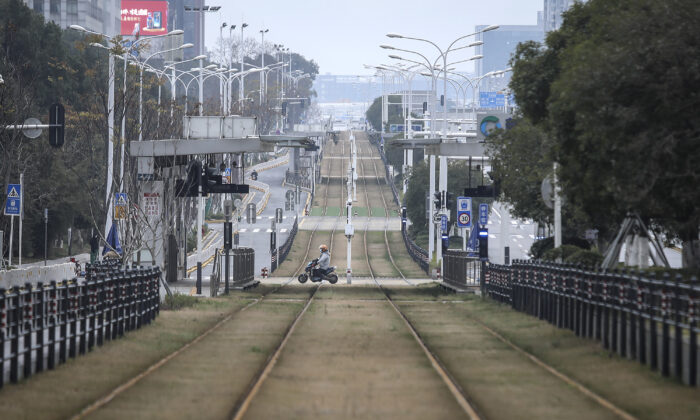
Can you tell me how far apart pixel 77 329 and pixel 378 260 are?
6032 cm

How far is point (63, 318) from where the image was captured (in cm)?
1680

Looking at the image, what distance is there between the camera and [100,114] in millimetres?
63625

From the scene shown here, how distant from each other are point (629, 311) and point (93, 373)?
301 inches

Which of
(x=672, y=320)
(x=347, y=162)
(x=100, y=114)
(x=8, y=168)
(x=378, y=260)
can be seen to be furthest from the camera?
(x=347, y=162)

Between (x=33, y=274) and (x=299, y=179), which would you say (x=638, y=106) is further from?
(x=299, y=179)

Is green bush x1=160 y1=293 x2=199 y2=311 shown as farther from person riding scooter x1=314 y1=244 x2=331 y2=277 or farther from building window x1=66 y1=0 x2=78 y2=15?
building window x1=66 y1=0 x2=78 y2=15

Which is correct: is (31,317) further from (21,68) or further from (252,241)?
(252,241)

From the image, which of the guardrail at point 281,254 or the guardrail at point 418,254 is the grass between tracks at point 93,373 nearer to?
the guardrail at point 418,254

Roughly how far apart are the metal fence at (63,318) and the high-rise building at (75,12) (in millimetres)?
123972

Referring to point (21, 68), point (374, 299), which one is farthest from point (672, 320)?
point (21, 68)

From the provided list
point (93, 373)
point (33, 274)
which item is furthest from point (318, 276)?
point (93, 373)

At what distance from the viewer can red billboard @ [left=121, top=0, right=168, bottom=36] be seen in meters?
184

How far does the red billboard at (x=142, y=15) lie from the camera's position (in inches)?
7224

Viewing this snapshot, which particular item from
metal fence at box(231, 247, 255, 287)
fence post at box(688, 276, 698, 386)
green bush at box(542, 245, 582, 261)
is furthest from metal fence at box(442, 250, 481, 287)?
fence post at box(688, 276, 698, 386)
